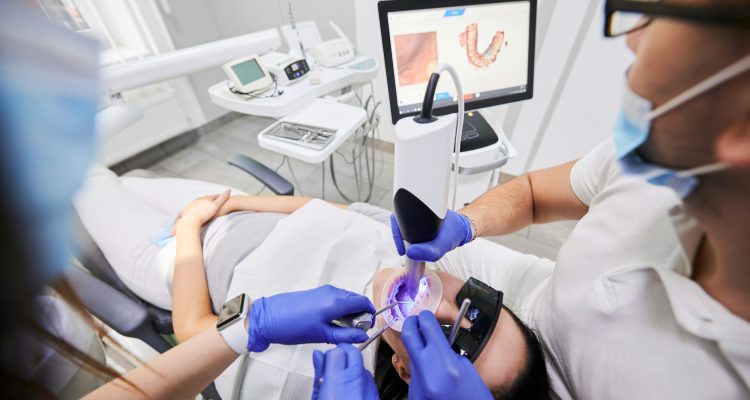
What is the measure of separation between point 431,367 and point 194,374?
552 mm

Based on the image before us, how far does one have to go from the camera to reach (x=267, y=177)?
1298 millimetres

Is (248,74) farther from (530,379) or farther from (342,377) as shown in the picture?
(530,379)

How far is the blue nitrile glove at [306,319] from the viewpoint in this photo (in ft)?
2.41

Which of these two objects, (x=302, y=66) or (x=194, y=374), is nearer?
(x=194, y=374)

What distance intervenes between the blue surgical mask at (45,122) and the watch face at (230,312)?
1.97 ft

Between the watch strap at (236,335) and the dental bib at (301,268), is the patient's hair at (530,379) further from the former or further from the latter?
the watch strap at (236,335)

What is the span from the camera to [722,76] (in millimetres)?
271

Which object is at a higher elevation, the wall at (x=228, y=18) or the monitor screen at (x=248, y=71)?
the wall at (x=228, y=18)

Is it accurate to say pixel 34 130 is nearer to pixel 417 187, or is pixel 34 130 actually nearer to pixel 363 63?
pixel 417 187

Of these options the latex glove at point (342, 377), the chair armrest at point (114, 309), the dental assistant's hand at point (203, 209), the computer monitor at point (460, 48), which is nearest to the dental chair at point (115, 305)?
the chair armrest at point (114, 309)

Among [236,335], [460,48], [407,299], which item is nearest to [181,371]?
[236,335]

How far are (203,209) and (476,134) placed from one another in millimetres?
1193

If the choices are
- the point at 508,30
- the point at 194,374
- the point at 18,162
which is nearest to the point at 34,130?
the point at 18,162

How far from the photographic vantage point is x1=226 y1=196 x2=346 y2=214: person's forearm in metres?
1.25
